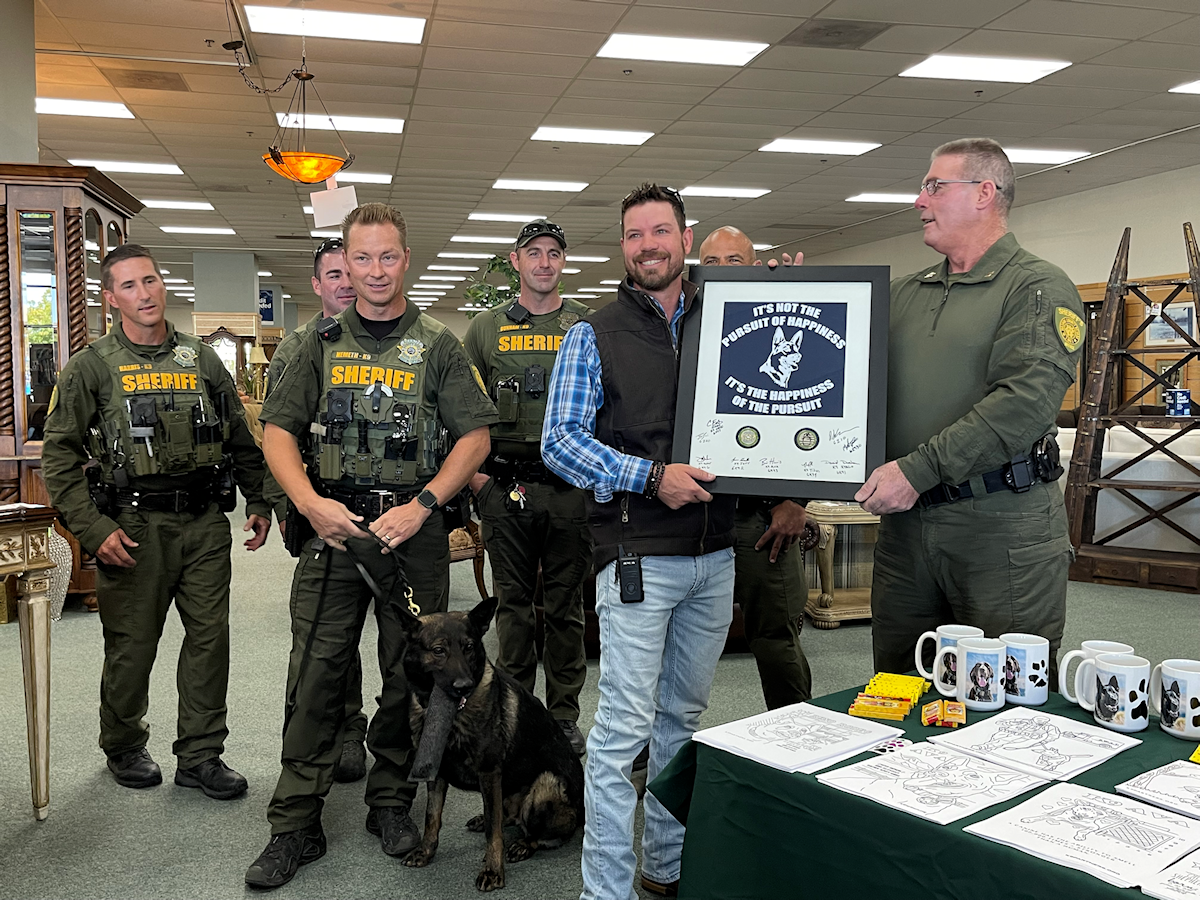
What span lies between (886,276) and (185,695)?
2.63 metres

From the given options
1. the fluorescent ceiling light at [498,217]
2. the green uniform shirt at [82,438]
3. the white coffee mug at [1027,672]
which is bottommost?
the white coffee mug at [1027,672]

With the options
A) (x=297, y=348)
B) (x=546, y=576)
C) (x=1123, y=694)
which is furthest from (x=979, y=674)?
(x=546, y=576)

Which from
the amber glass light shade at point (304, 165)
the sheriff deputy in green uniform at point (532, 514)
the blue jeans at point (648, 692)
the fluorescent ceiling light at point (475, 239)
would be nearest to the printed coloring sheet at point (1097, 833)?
the blue jeans at point (648, 692)

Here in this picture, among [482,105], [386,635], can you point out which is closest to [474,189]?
[482,105]

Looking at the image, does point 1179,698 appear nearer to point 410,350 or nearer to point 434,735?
point 434,735

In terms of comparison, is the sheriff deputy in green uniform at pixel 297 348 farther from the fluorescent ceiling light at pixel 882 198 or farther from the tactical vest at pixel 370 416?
the fluorescent ceiling light at pixel 882 198

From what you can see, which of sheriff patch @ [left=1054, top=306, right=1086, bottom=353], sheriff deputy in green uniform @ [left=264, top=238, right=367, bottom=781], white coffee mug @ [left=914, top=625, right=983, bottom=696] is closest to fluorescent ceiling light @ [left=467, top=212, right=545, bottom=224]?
sheriff deputy in green uniform @ [left=264, top=238, right=367, bottom=781]

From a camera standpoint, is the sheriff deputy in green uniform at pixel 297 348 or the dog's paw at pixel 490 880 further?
the sheriff deputy in green uniform at pixel 297 348

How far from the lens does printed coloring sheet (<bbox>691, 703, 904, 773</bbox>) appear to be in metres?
1.36

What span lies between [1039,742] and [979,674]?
18 cm

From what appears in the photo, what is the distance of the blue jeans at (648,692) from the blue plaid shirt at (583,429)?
0.21 metres

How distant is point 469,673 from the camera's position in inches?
95.0

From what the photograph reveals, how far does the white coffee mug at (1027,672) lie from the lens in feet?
5.29

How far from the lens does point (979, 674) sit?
62.9 inches
